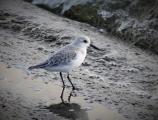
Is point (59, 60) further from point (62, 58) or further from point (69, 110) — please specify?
point (69, 110)

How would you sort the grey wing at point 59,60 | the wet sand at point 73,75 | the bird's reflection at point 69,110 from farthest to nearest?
the grey wing at point 59,60 → the wet sand at point 73,75 → the bird's reflection at point 69,110

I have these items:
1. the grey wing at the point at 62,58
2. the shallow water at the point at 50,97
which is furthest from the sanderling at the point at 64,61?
the shallow water at the point at 50,97

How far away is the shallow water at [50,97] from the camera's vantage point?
730 centimetres

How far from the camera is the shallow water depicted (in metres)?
7.30

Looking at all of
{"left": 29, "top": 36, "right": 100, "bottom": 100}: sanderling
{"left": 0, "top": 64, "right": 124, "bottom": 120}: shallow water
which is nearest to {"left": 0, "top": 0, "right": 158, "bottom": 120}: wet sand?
{"left": 0, "top": 64, "right": 124, "bottom": 120}: shallow water

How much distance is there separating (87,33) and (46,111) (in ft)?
13.4

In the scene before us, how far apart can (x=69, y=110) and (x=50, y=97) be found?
591 mm

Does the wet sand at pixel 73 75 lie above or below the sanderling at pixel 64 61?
below

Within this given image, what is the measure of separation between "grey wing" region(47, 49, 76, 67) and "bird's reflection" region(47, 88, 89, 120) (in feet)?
2.37

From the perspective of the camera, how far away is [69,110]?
7504 mm

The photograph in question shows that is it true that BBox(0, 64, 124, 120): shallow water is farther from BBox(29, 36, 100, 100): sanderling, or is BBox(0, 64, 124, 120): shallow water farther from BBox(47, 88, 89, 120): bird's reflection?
BBox(29, 36, 100, 100): sanderling

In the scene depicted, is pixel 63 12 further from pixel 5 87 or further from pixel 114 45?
pixel 5 87

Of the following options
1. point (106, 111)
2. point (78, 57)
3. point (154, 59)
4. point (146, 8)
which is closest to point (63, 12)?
point (146, 8)

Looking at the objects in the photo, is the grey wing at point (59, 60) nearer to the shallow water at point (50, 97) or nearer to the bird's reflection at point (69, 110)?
the shallow water at point (50, 97)
